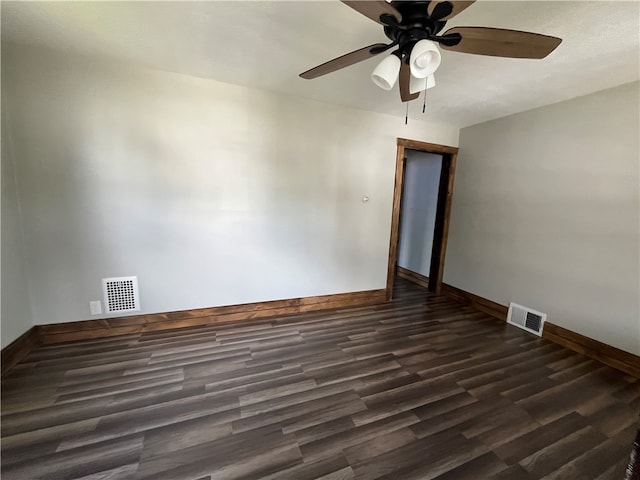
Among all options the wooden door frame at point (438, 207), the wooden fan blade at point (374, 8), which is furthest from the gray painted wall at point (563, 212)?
the wooden fan blade at point (374, 8)

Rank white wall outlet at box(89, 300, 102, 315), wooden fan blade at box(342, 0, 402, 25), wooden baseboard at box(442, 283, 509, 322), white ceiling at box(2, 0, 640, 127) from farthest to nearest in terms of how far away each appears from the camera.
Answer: wooden baseboard at box(442, 283, 509, 322), white wall outlet at box(89, 300, 102, 315), white ceiling at box(2, 0, 640, 127), wooden fan blade at box(342, 0, 402, 25)

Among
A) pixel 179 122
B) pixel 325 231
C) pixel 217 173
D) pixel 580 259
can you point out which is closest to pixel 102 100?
pixel 179 122

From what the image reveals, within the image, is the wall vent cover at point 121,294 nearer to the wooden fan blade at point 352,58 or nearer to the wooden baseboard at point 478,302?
the wooden fan blade at point 352,58

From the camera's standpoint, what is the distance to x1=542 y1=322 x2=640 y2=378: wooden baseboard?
2.21 metres

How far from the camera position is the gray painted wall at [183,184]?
7.00 feet

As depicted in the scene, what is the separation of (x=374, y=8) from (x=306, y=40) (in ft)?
2.80

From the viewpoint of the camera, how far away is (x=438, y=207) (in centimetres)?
403

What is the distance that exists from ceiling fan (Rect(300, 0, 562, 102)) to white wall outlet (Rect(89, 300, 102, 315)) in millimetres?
2890

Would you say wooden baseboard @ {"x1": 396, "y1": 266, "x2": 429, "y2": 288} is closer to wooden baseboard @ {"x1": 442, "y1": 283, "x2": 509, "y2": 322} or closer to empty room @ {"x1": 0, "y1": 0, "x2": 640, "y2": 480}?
wooden baseboard @ {"x1": 442, "y1": 283, "x2": 509, "y2": 322}

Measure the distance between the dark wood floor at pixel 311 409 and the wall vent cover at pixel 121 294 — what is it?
31 centimetres

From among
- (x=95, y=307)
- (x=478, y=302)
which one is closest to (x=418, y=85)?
(x=478, y=302)

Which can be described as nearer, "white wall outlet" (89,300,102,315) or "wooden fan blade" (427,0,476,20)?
"wooden fan blade" (427,0,476,20)

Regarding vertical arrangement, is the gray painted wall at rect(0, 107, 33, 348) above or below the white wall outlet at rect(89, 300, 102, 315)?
above

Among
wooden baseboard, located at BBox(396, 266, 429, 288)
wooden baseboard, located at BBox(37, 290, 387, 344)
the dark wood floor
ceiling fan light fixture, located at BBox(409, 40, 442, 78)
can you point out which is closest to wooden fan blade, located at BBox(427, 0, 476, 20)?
ceiling fan light fixture, located at BBox(409, 40, 442, 78)
